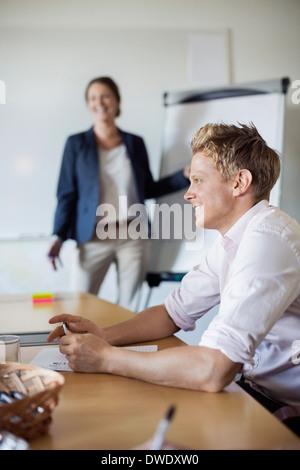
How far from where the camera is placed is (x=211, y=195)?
130cm

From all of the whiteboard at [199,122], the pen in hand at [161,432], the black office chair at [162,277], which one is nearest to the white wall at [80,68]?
the whiteboard at [199,122]

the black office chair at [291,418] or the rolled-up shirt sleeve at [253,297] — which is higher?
the rolled-up shirt sleeve at [253,297]

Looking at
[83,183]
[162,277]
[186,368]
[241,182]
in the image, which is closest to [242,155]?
→ [241,182]

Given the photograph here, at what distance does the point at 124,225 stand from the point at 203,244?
0.51 m

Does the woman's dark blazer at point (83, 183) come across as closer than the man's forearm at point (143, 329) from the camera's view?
No

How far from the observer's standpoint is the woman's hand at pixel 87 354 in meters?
1.07

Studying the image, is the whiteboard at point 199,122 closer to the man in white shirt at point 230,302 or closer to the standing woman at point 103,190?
the standing woman at point 103,190

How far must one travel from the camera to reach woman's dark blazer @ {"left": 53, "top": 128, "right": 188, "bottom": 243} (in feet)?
10.4

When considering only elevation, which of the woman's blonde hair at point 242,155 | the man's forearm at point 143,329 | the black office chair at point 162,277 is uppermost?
the woman's blonde hair at point 242,155

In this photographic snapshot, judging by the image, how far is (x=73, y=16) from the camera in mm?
3707

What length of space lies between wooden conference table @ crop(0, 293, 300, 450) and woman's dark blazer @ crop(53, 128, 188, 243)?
2.15m

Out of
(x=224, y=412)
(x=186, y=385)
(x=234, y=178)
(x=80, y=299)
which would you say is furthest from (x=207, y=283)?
(x=80, y=299)

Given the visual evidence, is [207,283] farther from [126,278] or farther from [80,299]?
[126,278]

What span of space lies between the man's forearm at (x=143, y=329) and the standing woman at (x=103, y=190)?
70.3 inches
